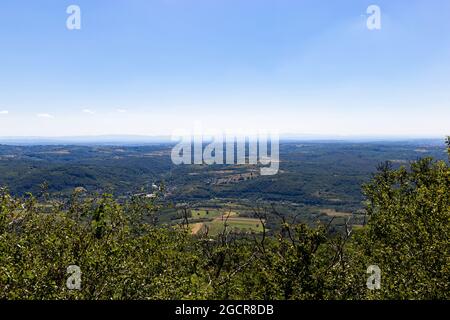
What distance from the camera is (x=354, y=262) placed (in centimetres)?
2492

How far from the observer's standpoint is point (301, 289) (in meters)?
22.6

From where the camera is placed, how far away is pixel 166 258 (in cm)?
2548

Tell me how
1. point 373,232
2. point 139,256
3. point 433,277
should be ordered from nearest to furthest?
point 433,277
point 139,256
point 373,232

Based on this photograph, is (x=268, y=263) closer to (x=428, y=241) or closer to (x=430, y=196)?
(x=428, y=241)

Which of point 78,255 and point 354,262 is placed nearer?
point 78,255

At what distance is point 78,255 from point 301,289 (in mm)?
14032

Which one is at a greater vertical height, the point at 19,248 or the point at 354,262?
the point at 19,248

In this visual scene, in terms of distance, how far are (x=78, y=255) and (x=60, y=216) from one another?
637 centimetres

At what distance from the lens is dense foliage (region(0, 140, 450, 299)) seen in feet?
60.1

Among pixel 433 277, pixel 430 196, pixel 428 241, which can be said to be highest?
pixel 430 196

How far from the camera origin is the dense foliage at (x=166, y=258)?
1833cm
